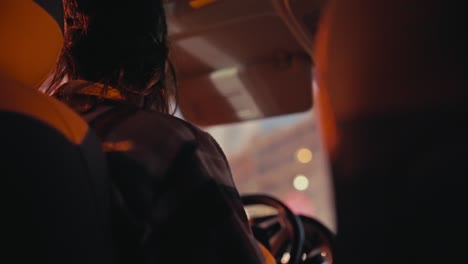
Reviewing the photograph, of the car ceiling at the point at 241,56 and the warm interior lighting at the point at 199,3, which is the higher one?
the warm interior lighting at the point at 199,3

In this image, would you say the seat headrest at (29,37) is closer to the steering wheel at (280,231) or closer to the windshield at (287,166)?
the steering wheel at (280,231)

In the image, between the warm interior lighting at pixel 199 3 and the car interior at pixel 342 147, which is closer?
the car interior at pixel 342 147

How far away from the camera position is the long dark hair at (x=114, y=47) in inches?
57.8

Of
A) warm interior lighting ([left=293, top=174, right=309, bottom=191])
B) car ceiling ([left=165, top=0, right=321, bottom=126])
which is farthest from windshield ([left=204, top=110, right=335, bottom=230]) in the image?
car ceiling ([left=165, top=0, right=321, bottom=126])

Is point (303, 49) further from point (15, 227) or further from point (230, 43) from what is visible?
point (15, 227)

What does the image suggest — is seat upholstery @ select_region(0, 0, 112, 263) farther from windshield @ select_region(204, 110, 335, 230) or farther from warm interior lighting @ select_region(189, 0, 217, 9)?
windshield @ select_region(204, 110, 335, 230)

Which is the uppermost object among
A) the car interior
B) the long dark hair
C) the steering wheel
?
the car interior

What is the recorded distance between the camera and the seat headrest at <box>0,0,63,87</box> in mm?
1057

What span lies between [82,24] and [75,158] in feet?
1.95

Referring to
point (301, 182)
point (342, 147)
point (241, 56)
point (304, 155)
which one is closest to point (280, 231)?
point (241, 56)

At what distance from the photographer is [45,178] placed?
0.96m

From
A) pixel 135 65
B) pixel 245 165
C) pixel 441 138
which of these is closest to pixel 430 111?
pixel 441 138

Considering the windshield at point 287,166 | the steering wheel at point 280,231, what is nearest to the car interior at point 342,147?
the steering wheel at point 280,231

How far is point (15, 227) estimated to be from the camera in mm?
952
